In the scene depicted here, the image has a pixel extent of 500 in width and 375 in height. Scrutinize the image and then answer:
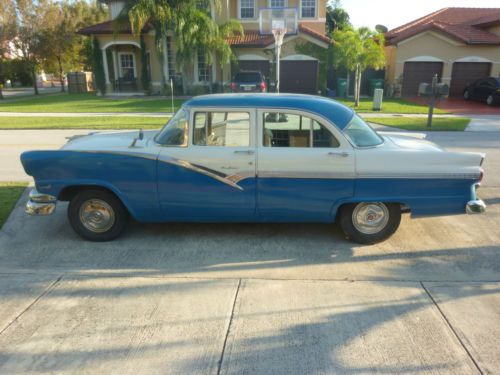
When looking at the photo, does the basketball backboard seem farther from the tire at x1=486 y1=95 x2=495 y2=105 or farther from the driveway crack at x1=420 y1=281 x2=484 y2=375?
the driveway crack at x1=420 y1=281 x2=484 y2=375

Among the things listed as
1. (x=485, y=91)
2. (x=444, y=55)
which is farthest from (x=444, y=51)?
(x=485, y=91)

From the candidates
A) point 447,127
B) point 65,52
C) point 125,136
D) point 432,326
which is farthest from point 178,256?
point 65,52

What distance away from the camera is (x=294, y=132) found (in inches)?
189

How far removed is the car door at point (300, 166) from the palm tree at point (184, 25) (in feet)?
66.7

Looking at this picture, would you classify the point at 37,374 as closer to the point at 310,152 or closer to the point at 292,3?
the point at 310,152

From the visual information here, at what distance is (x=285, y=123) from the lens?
4816mm

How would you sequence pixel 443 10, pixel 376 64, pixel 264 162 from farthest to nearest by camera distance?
pixel 443 10 → pixel 376 64 → pixel 264 162

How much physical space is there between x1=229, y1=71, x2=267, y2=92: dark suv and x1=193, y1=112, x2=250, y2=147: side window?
55.3 ft

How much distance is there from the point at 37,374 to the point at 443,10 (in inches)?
1485

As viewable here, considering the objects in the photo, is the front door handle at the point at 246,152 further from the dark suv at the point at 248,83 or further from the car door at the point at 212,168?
the dark suv at the point at 248,83

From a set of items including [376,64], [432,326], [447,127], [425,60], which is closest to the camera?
[432,326]

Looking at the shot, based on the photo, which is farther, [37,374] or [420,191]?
[420,191]

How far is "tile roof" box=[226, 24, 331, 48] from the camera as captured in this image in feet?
85.4

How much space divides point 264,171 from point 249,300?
148 centimetres
